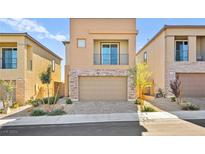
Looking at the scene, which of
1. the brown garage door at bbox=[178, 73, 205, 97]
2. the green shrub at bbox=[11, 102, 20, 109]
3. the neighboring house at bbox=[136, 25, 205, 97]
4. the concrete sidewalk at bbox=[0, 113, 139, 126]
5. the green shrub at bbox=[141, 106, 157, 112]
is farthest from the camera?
the green shrub at bbox=[11, 102, 20, 109]

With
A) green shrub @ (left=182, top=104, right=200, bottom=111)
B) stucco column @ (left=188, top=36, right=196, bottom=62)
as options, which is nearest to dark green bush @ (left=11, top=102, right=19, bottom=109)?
green shrub @ (left=182, top=104, right=200, bottom=111)

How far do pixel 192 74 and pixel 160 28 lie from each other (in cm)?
331

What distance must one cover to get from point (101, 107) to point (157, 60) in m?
4.62

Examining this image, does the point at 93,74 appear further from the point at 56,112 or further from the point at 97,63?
the point at 56,112

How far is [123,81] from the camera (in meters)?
16.0

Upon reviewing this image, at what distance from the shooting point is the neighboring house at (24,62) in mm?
16078

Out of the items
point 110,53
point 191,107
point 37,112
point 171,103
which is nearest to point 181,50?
point 171,103

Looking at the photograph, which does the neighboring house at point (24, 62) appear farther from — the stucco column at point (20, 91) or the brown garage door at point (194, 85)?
the brown garage door at point (194, 85)

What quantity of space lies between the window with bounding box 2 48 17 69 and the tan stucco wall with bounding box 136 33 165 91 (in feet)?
27.5

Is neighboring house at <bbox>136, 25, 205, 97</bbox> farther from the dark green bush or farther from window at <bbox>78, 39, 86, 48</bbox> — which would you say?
the dark green bush

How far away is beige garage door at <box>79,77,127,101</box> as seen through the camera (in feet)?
49.6
